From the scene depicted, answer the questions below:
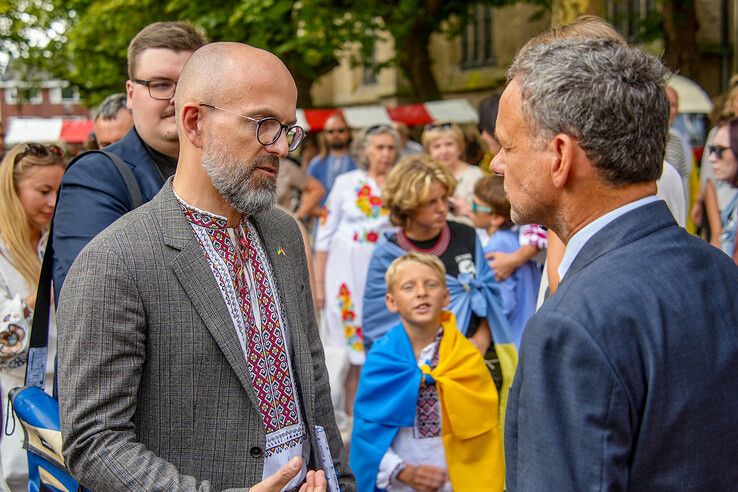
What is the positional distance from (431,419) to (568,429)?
8.64 ft

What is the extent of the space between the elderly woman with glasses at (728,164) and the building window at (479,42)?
18.3m

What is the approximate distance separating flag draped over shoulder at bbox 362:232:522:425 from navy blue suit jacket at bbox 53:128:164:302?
8.07 ft

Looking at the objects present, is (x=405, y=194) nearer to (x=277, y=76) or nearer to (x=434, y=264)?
(x=434, y=264)

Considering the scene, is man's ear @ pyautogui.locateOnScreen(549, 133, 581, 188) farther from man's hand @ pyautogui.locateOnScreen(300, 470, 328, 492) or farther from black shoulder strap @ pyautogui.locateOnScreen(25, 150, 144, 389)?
black shoulder strap @ pyautogui.locateOnScreen(25, 150, 144, 389)

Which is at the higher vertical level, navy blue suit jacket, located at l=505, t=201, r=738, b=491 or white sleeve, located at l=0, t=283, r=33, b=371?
navy blue suit jacket, located at l=505, t=201, r=738, b=491

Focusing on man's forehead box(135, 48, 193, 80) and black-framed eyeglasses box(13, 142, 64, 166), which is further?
black-framed eyeglasses box(13, 142, 64, 166)

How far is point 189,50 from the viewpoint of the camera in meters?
3.04

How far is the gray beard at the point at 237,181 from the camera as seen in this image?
2.24 metres

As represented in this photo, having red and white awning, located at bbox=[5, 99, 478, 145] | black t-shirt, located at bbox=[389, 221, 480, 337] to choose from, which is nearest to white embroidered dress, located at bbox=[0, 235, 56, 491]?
black t-shirt, located at bbox=[389, 221, 480, 337]

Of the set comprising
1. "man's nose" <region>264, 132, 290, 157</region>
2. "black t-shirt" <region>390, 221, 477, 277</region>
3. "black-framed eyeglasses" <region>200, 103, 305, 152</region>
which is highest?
"black-framed eyeglasses" <region>200, 103, 305, 152</region>

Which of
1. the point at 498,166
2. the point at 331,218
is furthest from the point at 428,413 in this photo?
the point at 331,218

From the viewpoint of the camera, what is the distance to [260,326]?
232cm

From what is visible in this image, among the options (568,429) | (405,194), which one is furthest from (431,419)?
(568,429)

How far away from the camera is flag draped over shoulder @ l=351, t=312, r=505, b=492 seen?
4.08 metres
